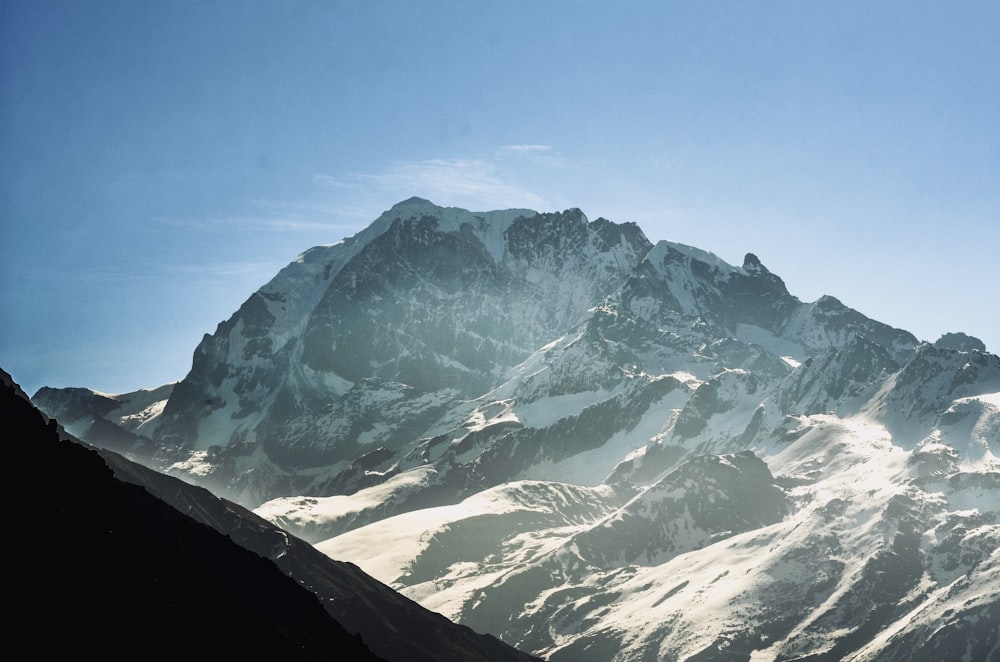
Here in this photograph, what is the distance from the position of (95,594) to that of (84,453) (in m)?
38.6

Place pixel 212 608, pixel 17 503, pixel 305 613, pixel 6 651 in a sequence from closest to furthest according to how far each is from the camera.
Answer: pixel 6 651, pixel 17 503, pixel 212 608, pixel 305 613

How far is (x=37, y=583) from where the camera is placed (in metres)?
109

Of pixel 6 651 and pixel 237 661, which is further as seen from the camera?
pixel 237 661

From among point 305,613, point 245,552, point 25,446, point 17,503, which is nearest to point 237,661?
point 17,503

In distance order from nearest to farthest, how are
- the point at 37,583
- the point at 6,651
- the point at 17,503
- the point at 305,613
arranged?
1. the point at 6,651
2. the point at 37,583
3. the point at 17,503
4. the point at 305,613

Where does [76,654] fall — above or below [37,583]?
below

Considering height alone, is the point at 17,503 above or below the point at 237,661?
above

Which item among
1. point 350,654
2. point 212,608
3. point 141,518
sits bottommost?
point 350,654

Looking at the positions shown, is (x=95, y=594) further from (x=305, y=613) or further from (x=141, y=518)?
(x=305, y=613)

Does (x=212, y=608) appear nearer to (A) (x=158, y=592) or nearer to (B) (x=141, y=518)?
(A) (x=158, y=592)

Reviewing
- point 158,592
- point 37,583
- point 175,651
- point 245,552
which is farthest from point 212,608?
point 245,552

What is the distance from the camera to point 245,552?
197 metres

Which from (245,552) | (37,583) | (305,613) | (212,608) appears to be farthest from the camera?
(245,552)

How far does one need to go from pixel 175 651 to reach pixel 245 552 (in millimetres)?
83753
